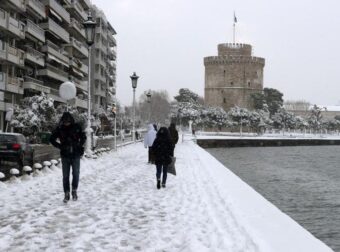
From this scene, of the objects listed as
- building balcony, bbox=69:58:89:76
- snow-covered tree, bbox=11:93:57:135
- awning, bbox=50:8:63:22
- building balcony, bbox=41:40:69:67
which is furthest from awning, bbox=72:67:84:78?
snow-covered tree, bbox=11:93:57:135

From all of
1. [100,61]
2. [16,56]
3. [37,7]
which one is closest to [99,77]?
[100,61]

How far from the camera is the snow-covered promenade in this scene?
20.3 ft

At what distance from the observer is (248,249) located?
Result: 19.8 feet

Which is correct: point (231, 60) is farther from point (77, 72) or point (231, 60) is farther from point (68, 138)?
point (68, 138)

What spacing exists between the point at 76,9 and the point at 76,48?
450cm

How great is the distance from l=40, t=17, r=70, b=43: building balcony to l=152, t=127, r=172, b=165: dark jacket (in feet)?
136

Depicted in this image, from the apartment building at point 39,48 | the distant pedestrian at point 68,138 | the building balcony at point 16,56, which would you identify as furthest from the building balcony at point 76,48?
the distant pedestrian at point 68,138

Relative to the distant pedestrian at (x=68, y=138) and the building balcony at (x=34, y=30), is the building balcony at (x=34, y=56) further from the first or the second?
the distant pedestrian at (x=68, y=138)

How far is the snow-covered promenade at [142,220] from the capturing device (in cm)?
618

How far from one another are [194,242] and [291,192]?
12977 mm

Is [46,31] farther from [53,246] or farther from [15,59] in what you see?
[53,246]

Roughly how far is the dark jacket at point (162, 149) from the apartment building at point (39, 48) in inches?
1149

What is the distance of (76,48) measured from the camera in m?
63.3

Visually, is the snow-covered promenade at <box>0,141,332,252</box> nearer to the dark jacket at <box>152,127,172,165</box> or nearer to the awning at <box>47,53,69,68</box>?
the dark jacket at <box>152,127,172,165</box>
